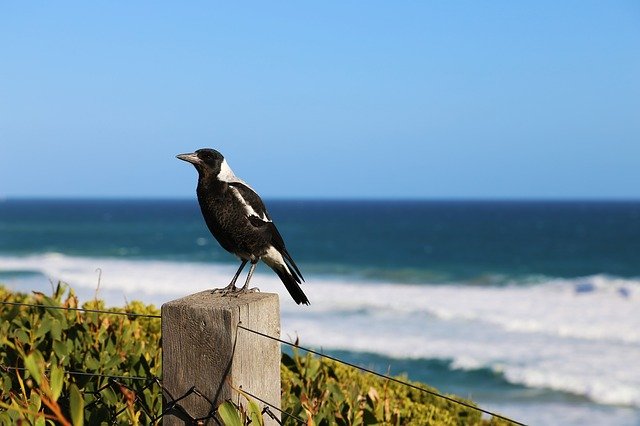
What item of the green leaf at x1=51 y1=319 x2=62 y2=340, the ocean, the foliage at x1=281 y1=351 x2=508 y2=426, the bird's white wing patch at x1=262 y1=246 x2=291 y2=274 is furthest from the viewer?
the ocean

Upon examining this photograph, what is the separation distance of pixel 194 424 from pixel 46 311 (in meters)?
1.81

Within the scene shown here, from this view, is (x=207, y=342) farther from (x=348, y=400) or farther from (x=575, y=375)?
(x=575, y=375)

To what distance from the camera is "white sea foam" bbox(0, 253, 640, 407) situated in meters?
14.4

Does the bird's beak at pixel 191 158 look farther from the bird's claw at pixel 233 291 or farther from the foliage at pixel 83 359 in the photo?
the foliage at pixel 83 359

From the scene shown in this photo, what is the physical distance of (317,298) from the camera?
23.9 m

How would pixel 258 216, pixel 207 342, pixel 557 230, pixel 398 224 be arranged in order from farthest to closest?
pixel 398 224
pixel 557 230
pixel 258 216
pixel 207 342

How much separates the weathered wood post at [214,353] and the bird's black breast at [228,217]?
1.27 metres

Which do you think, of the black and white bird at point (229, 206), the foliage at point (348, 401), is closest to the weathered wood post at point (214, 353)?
the foliage at point (348, 401)

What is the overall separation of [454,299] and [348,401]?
76.9 feet

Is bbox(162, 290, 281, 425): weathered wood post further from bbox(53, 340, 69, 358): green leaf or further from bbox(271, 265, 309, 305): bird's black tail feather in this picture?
bbox(271, 265, 309, 305): bird's black tail feather

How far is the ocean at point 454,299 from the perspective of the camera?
13406mm

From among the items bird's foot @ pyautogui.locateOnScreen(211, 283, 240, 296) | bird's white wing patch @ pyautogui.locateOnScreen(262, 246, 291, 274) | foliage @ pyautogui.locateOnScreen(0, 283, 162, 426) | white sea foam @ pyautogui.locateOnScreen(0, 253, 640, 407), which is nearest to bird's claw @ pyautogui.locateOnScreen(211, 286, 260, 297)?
bird's foot @ pyautogui.locateOnScreen(211, 283, 240, 296)

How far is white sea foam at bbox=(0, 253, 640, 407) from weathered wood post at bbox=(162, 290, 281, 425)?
32.8ft

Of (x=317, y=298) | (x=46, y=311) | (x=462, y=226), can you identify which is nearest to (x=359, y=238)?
(x=462, y=226)
